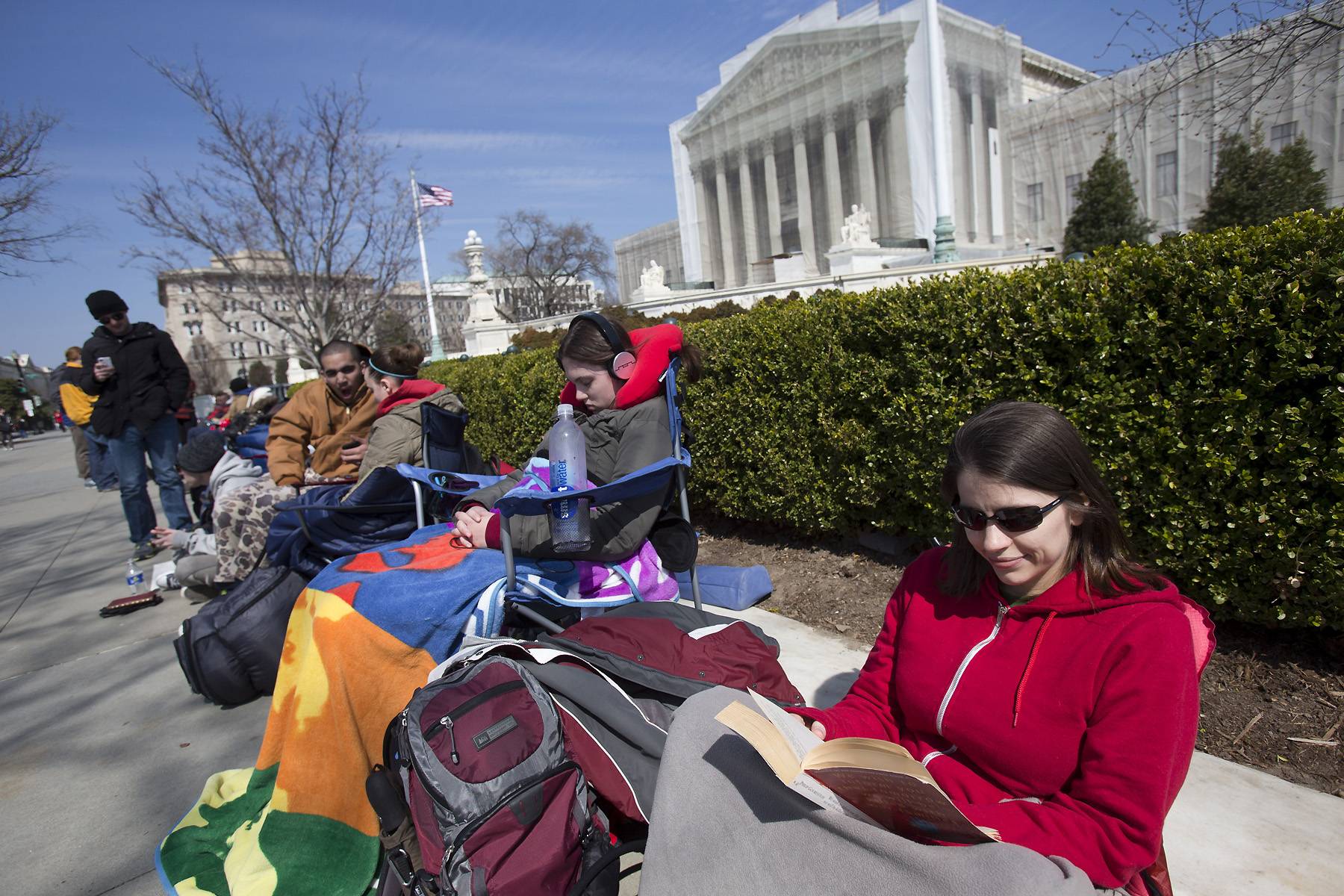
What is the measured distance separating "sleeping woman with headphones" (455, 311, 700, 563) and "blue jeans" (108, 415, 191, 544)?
4.65 metres

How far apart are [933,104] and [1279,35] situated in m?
26.2

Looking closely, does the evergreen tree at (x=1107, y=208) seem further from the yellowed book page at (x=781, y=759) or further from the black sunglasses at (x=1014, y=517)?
the yellowed book page at (x=781, y=759)

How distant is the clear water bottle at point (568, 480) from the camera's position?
2475mm

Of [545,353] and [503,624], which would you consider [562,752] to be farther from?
[545,353]

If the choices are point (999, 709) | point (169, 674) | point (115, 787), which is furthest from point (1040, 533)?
point (169, 674)

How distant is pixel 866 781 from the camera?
1117mm

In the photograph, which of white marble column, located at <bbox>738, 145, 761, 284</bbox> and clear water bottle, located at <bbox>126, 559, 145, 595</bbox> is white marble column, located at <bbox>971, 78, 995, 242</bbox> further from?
clear water bottle, located at <bbox>126, 559, 145, 595</bbox>

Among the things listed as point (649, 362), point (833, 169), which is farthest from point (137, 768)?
point (833, 169)

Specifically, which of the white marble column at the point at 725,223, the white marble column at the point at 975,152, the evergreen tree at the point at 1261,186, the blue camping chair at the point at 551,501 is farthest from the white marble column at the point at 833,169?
the blue camping chair at the point at 551,501

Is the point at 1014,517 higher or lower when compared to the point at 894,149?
lower

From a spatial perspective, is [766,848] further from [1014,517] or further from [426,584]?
[426,584]

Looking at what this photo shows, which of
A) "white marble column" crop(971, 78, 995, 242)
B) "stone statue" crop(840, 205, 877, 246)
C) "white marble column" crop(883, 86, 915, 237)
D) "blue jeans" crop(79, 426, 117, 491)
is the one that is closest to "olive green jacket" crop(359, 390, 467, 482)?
"blue jeans" crop(79, 426, 117, 491)

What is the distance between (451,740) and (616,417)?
1483 millimetres

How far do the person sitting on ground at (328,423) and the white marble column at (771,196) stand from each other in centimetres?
4381
